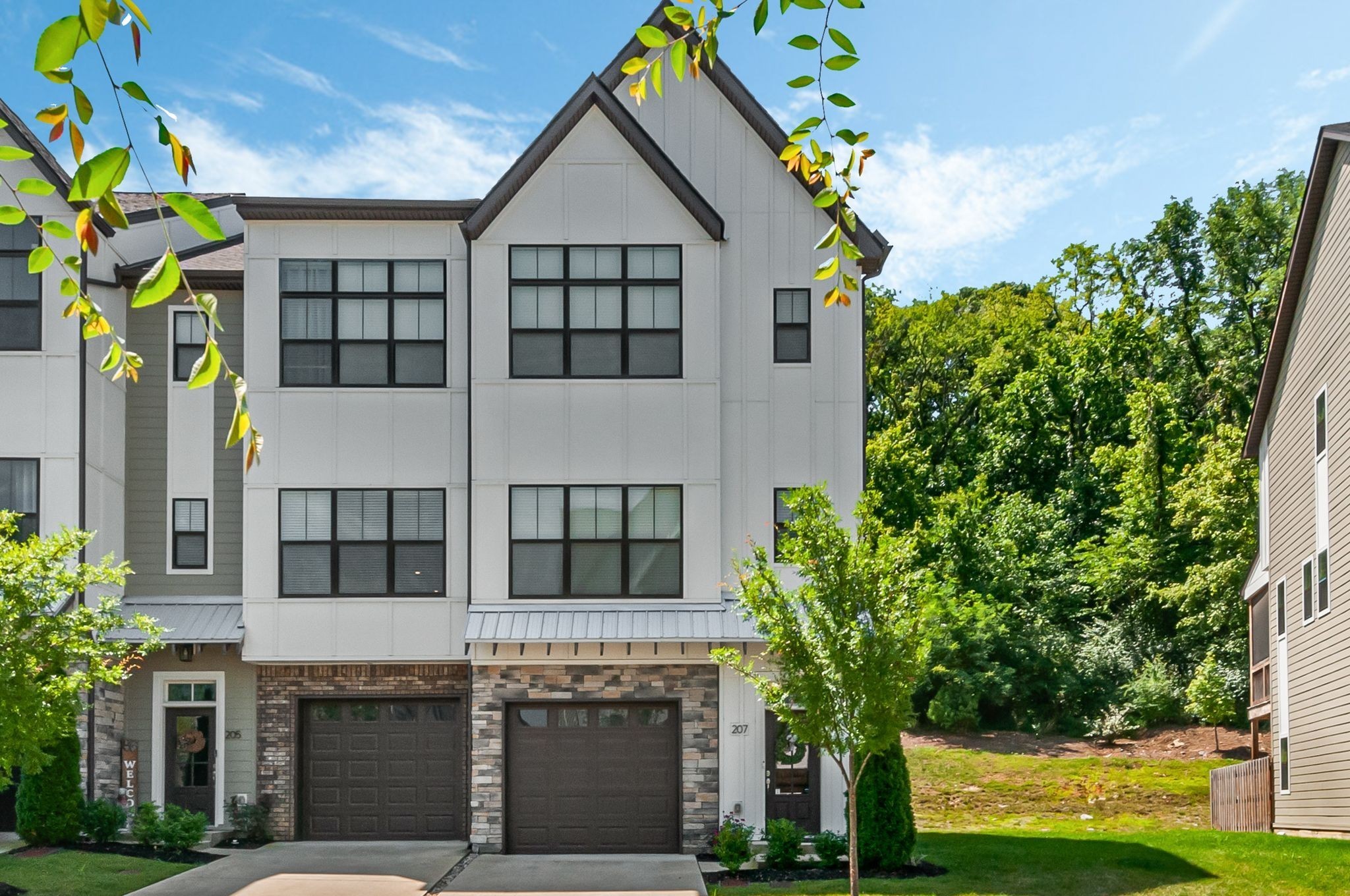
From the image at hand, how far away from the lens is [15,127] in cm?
2064

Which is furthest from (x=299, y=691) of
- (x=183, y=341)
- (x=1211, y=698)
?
(x=1211, y=698)

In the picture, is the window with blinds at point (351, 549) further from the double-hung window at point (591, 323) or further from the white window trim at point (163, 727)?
the double-hung window at point (591, 323)

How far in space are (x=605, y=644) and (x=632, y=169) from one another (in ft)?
23.0

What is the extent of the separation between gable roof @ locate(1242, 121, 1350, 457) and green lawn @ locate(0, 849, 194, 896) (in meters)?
18.7

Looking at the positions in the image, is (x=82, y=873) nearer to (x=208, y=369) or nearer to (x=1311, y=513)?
(x=208, y=369)

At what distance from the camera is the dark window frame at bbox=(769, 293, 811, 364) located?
21.5 metres

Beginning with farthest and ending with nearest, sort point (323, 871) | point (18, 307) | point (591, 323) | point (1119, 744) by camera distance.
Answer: point (1119, 744)
point (18, 307)
point (591, 323)
point (323, 871)

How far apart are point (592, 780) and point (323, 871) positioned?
164 inches

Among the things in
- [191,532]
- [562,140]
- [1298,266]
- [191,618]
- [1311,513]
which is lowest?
[191,618]

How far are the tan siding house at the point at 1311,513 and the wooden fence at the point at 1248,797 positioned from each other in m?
0.21

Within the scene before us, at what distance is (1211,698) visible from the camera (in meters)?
31.6

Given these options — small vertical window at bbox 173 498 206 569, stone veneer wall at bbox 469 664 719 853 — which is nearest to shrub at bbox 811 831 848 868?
stone veneer wall at bbox 469 664 719 853

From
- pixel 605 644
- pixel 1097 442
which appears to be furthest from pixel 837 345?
pixel 1097 442

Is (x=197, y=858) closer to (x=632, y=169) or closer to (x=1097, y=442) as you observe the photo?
(x=632, y=169)
